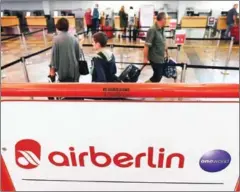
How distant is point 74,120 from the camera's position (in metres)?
1.31

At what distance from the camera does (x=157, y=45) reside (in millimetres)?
3812

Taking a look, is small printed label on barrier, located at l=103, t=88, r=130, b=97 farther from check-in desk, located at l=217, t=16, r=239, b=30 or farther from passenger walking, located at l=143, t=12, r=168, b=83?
check-in desk, located at l=217, t=16, r=239, b=30

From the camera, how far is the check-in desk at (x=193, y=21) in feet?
34.3

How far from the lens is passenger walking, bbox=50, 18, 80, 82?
10.0 feet

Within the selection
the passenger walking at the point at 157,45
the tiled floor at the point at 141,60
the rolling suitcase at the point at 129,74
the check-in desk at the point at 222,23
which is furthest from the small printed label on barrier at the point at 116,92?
the check-in desk at the point at 222,23

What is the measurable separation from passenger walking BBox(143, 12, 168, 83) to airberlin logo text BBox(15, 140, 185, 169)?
8.51 ft

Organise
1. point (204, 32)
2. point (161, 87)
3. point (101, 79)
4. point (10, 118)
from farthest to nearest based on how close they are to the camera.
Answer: point (204, 32), point (101, 79), point (10, 118), point (161, 87)

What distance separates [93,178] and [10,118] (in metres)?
0.60

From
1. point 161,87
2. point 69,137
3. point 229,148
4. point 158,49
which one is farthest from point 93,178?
point 158,49

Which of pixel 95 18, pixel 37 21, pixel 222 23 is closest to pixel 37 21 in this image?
pixel 37 21

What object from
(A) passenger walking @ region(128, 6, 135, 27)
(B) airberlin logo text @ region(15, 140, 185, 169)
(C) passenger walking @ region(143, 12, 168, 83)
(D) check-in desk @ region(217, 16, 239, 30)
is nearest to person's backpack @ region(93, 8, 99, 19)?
(A) passenger walking @ region(128, 6, 135, 27)

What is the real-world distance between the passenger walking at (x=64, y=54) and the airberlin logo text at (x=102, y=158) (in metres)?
1.88

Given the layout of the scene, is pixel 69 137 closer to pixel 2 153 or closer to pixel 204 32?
pixel 2 153

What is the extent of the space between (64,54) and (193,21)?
881 cm
